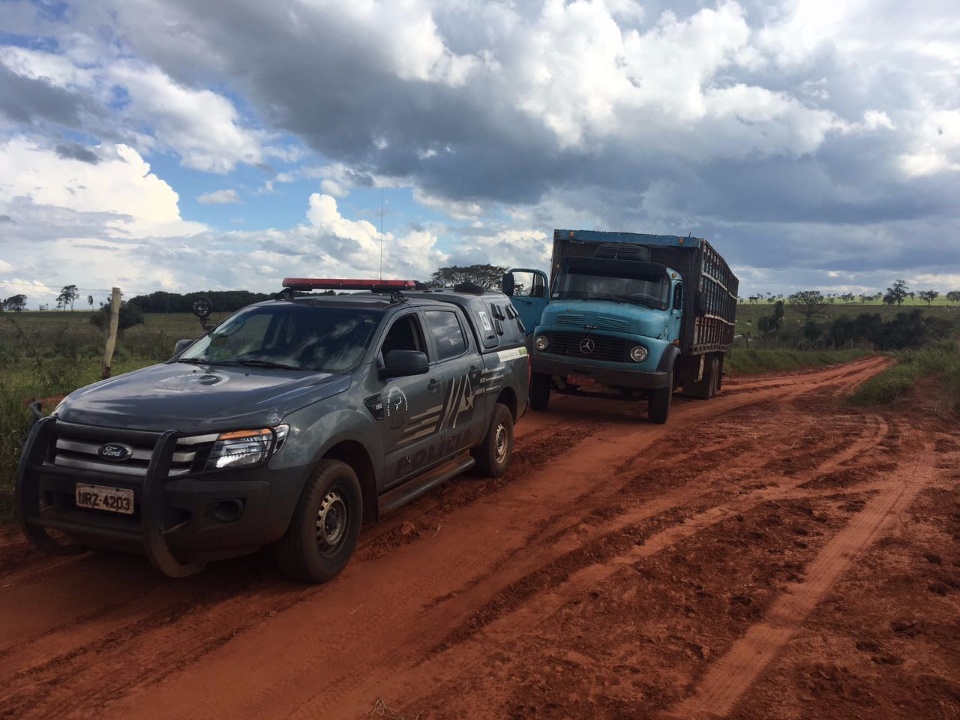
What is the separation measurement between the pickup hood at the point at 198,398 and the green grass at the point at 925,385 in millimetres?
11701

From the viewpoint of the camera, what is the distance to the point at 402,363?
16.8ft

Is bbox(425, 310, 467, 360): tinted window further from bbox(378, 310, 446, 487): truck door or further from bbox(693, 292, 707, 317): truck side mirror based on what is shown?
bbox(693, 292, 707, 317): truck side mirror

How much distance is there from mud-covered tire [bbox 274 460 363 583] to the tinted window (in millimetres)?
1771

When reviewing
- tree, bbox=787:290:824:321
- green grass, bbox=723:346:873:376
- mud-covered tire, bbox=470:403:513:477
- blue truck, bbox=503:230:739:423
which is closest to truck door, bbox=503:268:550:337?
blue truck, bbox=503:230:739:423

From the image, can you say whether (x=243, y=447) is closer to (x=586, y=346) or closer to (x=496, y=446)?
(x=496, y=446)

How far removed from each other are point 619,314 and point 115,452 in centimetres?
842

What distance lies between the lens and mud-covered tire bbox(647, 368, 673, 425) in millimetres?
11398

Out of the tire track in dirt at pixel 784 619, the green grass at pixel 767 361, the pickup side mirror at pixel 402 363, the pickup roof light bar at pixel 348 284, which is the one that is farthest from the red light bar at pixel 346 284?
the green grass at pixel 767 361

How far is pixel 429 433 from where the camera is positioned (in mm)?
5887

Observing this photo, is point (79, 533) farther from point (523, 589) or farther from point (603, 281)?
point (603, 281)

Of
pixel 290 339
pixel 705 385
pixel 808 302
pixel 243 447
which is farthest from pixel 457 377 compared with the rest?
pixel 808 302

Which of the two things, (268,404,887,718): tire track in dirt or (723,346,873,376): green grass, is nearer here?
(268,404,887,718): tire track in dirt

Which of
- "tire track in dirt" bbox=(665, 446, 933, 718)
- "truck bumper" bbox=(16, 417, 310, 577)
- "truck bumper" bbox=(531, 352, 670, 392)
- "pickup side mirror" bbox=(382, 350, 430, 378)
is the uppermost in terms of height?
"pickup side mirror" bbox=(382, 350, 430, 378)

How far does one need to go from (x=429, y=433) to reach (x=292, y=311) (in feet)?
4.90
